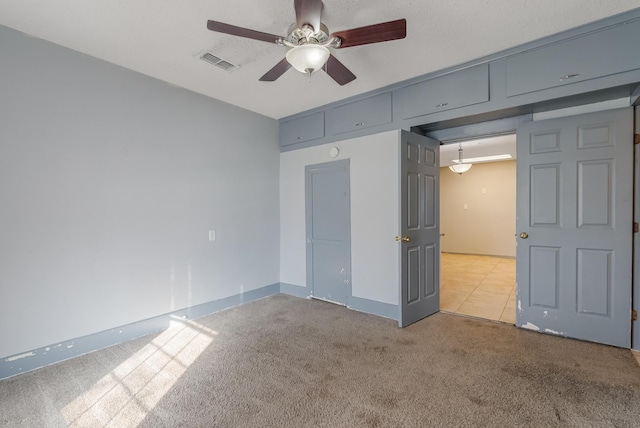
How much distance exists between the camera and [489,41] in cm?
252

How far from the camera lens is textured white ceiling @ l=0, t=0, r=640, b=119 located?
2.07m

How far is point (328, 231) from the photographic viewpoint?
4027 mm

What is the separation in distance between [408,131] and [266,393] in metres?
2.78

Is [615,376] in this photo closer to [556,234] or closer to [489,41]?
[556,234]

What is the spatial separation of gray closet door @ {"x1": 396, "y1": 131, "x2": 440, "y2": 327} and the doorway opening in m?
1.33

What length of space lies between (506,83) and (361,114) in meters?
1.54

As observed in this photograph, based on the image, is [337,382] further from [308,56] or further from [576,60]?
[576,60]

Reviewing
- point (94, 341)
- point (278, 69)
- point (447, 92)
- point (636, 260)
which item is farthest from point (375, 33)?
point (94, 341)

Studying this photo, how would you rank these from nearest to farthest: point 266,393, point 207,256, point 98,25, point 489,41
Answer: point 266,393 → point 98,25 → point 489,41 → point 207,256

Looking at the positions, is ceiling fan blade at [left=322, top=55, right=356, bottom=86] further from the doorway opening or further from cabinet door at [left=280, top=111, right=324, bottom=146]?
the doorway opening

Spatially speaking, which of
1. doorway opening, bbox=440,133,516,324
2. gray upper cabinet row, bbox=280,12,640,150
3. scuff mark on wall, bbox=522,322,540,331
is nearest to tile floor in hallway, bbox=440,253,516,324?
doorway opening, bbox=440,133,516,324

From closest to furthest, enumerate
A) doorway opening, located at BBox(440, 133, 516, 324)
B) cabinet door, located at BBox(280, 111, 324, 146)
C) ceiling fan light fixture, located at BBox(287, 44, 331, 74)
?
ceiling fan light fixture, located at BBox(287, 44, 331, 74) < cabinet door, located at BBox(280, 111, 324, 146) < doorway opening, located at BBox(440, 133, 516, 324)

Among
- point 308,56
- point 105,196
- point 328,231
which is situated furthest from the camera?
point 328,231

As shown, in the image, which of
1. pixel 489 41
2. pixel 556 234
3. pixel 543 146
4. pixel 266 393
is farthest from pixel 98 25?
pixel 556 234
